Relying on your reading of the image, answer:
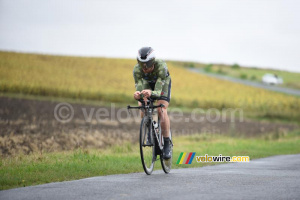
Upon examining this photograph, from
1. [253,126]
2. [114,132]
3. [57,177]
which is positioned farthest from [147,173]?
[253,126]

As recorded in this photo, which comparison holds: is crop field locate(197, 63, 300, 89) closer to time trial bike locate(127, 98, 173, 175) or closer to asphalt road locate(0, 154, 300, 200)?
time trial bike locate(127, 98, 173, 175)

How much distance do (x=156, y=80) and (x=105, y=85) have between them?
3857 centimetres

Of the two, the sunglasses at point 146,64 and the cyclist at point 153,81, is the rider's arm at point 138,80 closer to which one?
the cyclist at point 153,81

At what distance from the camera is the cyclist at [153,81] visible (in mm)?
9562

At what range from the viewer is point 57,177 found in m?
9.52

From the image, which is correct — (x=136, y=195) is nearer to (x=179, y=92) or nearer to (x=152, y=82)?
(x=152, y=82)

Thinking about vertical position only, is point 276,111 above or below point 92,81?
below

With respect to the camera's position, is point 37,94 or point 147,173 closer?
point 147,173

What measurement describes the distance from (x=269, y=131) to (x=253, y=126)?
2702mm

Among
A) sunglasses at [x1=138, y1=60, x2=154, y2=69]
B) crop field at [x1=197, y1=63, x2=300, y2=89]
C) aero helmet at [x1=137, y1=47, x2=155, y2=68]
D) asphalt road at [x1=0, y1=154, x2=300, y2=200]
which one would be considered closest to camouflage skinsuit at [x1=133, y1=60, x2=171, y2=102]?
sunglasses at [x1=138, y1=60, x2=154, y2=69]

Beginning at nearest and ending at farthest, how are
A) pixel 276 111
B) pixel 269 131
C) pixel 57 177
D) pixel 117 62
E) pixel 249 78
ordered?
1. pixel 57 177
2. pixel 269 131
3. pixel 276 111
4. pixel 117 62
5. pixel 249 78

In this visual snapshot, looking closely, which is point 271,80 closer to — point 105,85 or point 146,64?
point 105,85

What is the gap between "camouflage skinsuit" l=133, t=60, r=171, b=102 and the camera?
9867 mm

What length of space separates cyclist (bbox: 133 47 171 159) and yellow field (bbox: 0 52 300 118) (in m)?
30.0
